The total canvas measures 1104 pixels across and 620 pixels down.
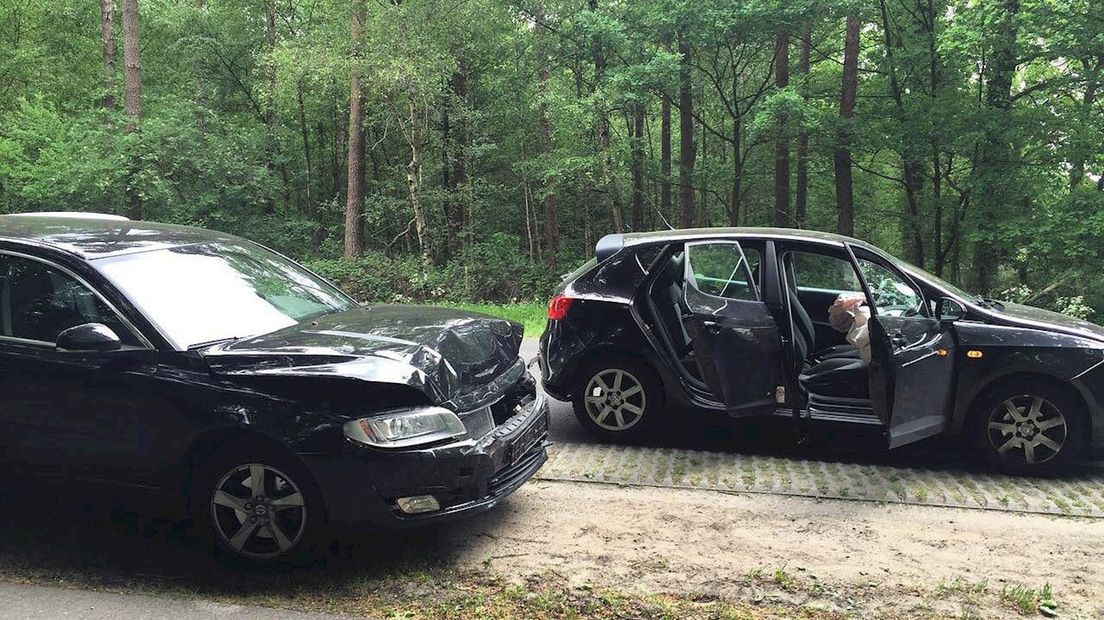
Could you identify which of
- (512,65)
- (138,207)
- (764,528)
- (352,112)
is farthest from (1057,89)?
(138,207)

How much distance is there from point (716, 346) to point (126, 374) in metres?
3.73

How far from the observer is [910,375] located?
196 inches

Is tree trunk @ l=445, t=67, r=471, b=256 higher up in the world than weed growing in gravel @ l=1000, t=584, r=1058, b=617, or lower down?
higher up

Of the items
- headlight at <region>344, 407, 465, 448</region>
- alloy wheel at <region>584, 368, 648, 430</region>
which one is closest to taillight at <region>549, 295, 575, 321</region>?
alloy wheel at <region>584, 368, 648, 430</region>

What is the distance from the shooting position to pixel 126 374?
3.71m

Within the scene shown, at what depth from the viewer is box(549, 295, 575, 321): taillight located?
6131 millimetres

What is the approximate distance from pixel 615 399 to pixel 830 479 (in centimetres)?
173

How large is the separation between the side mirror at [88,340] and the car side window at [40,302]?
234 mm

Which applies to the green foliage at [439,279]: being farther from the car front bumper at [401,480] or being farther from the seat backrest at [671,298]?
the car front bumper at [401,480]

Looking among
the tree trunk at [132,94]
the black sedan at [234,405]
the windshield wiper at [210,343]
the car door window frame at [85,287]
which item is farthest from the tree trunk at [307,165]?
the windshield wiper at [210,343]

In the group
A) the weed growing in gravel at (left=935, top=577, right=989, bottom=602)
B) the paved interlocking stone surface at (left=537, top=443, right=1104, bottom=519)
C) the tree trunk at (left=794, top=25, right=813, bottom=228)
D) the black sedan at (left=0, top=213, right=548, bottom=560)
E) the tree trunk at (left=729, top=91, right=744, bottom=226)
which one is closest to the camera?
the weed growing in gravel at (left=935, top=577, right=989, bottom=602)

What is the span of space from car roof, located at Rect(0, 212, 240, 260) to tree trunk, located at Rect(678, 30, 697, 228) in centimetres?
1730

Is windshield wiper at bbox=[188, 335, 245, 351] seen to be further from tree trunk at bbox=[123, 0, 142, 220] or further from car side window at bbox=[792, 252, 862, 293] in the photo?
tree trunk at bbox=[123, 0, 142, 220]

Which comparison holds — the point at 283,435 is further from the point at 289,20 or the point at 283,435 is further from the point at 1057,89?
the point at 289,20
